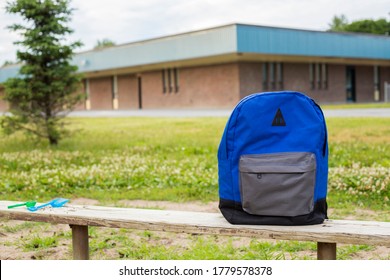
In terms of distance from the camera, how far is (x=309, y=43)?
32.8m

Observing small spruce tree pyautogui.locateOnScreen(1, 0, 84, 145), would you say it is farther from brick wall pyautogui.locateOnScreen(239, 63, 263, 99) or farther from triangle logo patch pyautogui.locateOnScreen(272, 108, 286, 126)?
brick wall pyautogui.locateOnScreen(239, 63, 263, 99)

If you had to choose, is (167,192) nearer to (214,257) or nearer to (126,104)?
(214,257)

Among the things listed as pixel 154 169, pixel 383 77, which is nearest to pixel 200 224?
pixel 154 169

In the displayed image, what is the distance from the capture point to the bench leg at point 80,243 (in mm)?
3801

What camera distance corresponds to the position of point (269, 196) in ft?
10.9

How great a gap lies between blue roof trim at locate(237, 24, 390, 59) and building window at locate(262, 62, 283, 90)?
355 cm

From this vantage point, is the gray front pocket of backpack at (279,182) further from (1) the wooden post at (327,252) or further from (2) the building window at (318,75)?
(2) the building window at (318,75)

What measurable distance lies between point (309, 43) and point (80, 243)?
3057 cm

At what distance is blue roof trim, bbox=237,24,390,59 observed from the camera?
29.6 metres

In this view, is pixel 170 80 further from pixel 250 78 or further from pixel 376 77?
pixel 376 77

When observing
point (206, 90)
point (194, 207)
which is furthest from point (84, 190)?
point (206, 90)

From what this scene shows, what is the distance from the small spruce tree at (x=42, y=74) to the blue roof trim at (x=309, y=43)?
17.3 meters

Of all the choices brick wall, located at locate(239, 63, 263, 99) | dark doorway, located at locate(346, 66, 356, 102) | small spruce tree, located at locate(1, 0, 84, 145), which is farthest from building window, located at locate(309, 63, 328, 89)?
small spruce tree, located at locate(1, 0, 84, 145)
